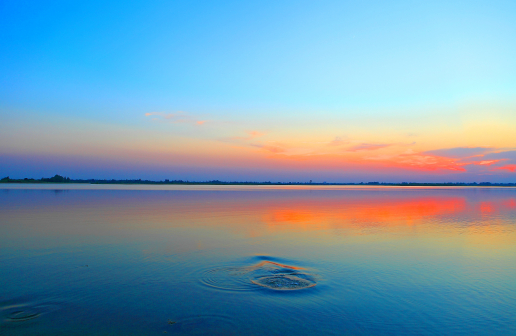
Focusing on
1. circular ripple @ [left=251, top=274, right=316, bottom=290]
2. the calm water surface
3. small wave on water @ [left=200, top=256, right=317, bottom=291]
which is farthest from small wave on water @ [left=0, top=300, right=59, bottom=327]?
circular ripple @ [left=251, top=274, right=316, bottom=290]

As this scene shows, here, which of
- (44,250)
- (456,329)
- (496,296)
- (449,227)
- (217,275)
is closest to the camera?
(456,329)

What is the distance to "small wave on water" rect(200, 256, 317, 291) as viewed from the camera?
816 centimetres

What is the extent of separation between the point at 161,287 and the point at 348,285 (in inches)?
186

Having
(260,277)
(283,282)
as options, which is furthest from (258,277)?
(283,282)

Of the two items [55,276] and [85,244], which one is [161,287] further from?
[85,244]

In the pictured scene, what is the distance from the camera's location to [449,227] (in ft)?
60.3

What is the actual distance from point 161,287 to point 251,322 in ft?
9.39

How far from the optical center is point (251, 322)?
242 inches

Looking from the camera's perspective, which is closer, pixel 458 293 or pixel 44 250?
pixel 458 293

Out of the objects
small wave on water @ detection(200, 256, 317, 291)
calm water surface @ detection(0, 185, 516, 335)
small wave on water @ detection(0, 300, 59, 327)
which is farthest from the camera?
small wave on water @ detection(200, 256, 317, 291)

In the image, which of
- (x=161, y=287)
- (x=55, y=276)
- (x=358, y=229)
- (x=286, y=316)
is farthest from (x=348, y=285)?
(x=358, y=229)

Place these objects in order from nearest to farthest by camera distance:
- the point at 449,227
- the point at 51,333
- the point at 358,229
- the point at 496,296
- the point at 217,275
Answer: the point at 51,333 → the point at 496,296 → the point at 217,275 → the point at 358,229 → the point at 449,227

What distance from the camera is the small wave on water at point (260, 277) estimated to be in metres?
8.16

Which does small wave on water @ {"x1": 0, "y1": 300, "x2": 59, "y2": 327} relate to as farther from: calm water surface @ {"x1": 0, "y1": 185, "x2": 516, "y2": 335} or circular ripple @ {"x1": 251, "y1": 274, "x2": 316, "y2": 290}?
circular ripple @ {"x1": 251, "y1": 274, "x2": 316, "y2": 290}
